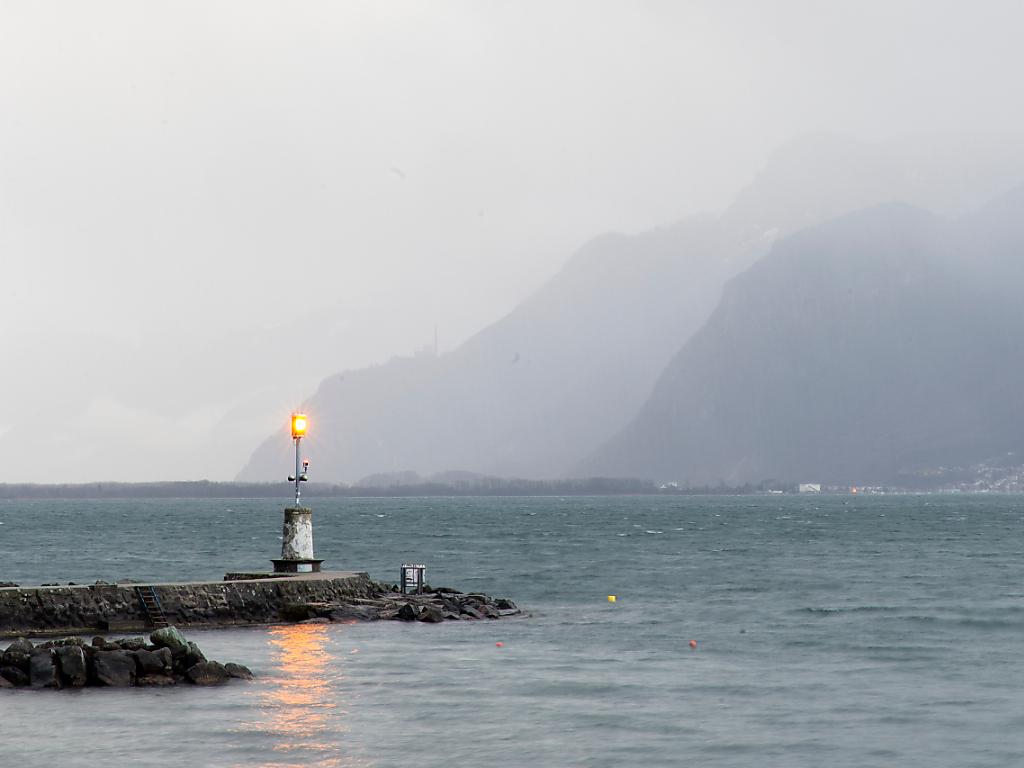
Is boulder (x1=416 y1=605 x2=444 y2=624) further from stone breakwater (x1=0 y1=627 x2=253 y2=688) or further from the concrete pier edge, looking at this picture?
stone breakwater (x1=0 y1=627 x2=253 y2=688)

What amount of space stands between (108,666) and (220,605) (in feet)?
44.6

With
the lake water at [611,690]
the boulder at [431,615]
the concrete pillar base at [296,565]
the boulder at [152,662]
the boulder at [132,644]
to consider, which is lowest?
the lake water at [611,690]

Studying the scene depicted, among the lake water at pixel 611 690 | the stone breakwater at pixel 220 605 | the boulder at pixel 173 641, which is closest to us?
the lake water at pixel 611 690

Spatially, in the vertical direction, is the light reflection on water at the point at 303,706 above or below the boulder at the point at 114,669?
below

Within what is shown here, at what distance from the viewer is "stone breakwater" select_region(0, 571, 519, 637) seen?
4562 centimetres

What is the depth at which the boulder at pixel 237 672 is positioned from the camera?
1410 inches

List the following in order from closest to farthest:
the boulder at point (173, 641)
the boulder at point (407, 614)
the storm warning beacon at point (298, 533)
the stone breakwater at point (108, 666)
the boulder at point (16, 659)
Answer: the stone breakwater at point (108, 666)
the boulder at point (16, 659)
the boulder at point (173, 641)
the boulder at point (407, 614)
the storm warning beacon at point (298, 533)

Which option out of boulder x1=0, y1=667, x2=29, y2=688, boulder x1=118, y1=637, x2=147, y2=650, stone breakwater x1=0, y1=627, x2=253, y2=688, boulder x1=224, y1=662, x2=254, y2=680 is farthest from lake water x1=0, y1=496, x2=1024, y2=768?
boulder x1=118, y1=637, x2=147, y2=650

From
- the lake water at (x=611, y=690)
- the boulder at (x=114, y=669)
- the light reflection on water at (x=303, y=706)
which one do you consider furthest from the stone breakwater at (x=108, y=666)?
the light reflection on water at (x=303, y=706)

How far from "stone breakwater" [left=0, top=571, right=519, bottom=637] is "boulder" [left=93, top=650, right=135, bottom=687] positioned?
11.3 m

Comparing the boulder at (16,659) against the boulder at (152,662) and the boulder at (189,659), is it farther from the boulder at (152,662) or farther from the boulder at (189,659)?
the boulder at (189,659)

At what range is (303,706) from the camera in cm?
3269

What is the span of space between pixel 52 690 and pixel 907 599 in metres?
43.0

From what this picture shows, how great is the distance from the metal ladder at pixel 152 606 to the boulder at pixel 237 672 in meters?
11.2
